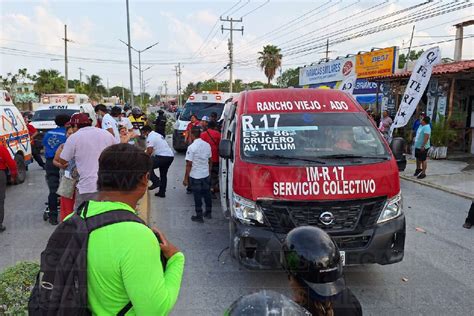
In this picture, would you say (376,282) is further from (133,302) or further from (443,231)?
(133,302)

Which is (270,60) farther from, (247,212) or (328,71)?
(247,212)

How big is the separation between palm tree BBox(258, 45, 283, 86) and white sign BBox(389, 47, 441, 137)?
121 feet

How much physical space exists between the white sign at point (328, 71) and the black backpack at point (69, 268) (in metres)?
23.6

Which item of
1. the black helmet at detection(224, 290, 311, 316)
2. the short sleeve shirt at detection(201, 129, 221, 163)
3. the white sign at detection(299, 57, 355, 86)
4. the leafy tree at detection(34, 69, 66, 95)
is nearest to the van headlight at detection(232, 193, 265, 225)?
the black helmet at detection(224, 290, 311, 316)

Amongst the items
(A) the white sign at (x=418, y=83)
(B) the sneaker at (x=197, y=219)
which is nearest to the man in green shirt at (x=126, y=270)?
(B) the sneaker at (x=197, y=219)

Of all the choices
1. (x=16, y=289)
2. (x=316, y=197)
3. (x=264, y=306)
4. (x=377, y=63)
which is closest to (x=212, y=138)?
(x=316, y=197)

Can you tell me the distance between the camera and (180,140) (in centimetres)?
1440

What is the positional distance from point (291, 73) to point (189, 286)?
2872 inches

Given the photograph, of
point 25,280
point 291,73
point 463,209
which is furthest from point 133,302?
point 291,73

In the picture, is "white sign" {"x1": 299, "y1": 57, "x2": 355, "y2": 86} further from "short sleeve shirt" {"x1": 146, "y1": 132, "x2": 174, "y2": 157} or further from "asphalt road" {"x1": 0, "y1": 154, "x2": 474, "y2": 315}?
"short sleeve shirt" {"x1": 146, "y1": 132, "x2": 174, "y2": 157}

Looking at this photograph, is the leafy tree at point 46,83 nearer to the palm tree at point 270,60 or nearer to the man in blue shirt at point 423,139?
the palm tree at point 270,60

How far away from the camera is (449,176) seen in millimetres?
10219

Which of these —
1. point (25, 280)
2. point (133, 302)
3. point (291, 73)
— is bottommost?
point (25, 280)

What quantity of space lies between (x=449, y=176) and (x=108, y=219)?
10643 mm
